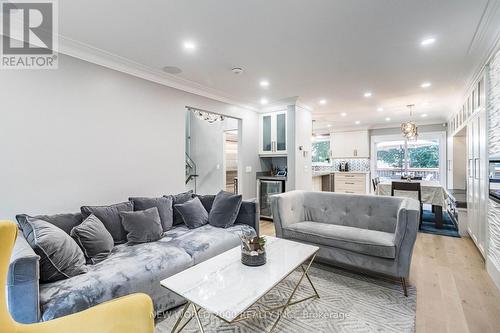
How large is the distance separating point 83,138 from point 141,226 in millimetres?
1240

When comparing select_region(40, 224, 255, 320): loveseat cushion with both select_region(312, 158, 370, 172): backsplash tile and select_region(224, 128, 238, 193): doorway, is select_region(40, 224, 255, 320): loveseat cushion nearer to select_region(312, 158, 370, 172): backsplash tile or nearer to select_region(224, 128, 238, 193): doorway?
select_region(224, 128, 238, 193): doorway

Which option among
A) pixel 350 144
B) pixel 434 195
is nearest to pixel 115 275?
pixel 434 195

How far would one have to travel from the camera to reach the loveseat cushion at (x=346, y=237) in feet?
7.73

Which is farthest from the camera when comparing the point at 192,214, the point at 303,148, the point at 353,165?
the point at 353,165

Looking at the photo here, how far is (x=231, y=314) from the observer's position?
4.02 feet

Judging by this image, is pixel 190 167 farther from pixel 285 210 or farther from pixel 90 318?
pixel 90 318

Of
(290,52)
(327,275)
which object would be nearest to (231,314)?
(327,275)

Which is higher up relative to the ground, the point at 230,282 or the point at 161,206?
the point at 161,206

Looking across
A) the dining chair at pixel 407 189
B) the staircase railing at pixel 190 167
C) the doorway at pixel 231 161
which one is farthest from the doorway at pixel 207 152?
the dining chair at pixel 407 189

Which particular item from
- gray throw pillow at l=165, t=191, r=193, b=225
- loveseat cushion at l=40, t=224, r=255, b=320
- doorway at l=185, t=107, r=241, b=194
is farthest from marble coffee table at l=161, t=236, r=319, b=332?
doorway at l=185, t=107, r=241, b=194

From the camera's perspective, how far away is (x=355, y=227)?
3.01 meters

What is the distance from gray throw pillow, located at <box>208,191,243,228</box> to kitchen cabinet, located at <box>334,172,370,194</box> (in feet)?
19.2

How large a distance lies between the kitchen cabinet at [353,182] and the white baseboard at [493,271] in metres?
5.07

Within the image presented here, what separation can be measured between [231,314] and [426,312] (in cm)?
182
